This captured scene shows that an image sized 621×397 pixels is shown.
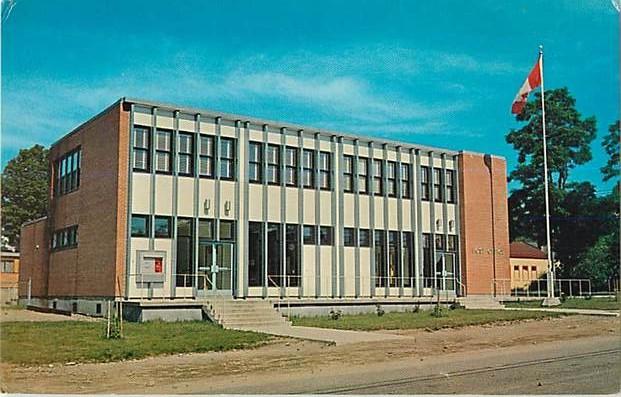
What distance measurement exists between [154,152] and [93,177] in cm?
194

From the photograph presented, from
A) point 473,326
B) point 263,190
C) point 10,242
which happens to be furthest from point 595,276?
point 10,242

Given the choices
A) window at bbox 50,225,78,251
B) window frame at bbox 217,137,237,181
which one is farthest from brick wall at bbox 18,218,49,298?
window frame at bbox 217,137,237,181

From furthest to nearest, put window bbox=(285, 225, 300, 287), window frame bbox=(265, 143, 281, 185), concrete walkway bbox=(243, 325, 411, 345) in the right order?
1. window bbox=(285, 225, 300, 287)
2. window frame bbox=(265, 143, 281, 185)
3. concrete walkway bbox=(243, 325, 411, 345)

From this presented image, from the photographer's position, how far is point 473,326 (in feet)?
52.0

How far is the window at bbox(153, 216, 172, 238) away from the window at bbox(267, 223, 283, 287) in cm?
290

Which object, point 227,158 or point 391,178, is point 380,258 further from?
point 227,158

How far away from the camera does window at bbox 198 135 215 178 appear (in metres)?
19.4

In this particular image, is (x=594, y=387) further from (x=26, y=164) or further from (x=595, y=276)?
(x=26, y=164)

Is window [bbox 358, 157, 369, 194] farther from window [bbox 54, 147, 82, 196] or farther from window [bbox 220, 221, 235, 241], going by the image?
window [bbox 54, 147, 82, 196]

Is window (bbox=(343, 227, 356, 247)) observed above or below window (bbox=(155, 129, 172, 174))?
below

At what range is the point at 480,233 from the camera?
24.0 m

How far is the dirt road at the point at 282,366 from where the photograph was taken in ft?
26.9

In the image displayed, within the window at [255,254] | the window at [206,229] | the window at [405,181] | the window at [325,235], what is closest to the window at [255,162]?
the window at [255,254]

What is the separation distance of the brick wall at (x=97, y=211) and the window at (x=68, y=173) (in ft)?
0.52
